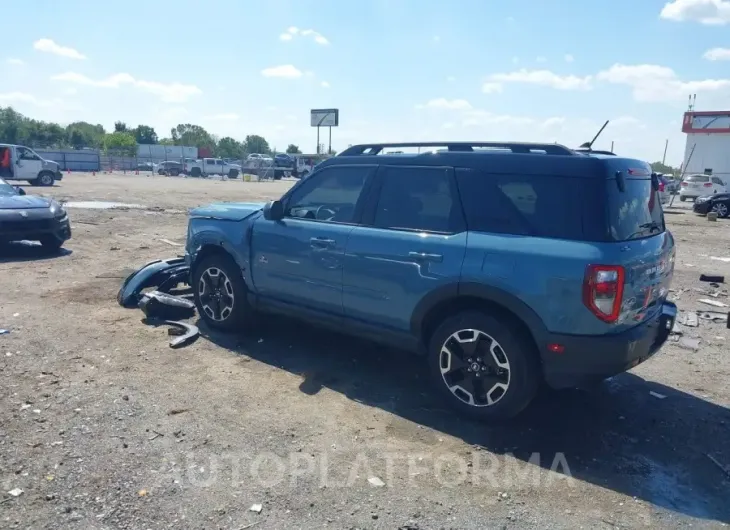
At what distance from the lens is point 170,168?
2125 inches

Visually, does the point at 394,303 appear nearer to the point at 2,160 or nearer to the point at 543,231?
the point at 543,231

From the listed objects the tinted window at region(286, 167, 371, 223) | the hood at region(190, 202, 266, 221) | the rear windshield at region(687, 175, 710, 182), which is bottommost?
the hood at region(190, 202, 266, 221)

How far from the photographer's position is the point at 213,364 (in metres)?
5.17

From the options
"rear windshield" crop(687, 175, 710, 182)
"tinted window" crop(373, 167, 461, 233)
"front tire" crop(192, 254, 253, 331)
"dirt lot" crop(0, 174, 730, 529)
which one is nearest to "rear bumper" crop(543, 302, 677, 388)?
"dirt lot" crop(0, 174, 730, 529)

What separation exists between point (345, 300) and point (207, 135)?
428 feet

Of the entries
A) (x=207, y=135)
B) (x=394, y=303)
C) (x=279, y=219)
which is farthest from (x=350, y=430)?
(x=207, y=135)

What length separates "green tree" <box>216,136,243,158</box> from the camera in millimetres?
110625

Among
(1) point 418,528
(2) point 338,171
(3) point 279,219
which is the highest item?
(2) point 338,171

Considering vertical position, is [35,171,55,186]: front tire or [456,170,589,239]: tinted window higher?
[456,170,589,239]: tinted window

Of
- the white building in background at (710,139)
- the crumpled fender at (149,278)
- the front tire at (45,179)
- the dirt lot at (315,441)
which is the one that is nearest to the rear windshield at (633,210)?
the dirt lot at (315,441)

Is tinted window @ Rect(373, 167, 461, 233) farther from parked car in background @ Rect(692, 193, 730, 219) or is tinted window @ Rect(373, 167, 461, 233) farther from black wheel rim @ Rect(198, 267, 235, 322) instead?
parked car in background @ Rect(692, 193, 730, 219)

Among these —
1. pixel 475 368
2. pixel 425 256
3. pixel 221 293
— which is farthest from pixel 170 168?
pixel 475 368

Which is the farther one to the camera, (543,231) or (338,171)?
(338,171)

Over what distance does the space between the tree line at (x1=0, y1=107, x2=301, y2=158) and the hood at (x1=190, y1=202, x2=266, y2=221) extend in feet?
206
